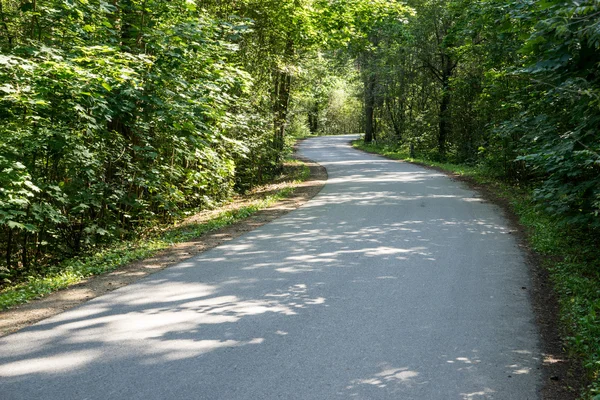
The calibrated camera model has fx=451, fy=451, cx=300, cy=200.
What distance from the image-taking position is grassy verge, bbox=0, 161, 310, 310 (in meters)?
6.51

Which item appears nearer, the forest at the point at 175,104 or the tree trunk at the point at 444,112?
the forest at the point at 175,104

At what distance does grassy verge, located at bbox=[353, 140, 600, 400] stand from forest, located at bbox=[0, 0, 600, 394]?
1.76 ft

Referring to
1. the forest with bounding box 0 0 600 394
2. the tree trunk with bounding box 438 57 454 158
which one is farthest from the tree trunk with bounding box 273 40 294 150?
the tree trunk with bounding box 438 57 454 158

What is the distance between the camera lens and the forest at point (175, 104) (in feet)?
21.2

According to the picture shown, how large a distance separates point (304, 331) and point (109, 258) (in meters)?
4.68

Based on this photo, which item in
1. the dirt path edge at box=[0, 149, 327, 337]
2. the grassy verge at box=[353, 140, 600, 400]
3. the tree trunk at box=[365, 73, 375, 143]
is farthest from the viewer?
the tree trunk at box=[365, 73, 375, 143]

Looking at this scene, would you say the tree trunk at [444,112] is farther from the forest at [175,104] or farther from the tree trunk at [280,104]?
the tree trunk at [280,104]

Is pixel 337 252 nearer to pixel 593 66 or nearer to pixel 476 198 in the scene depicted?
pixel 593 66

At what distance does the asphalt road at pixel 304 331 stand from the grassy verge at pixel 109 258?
3.70 feet

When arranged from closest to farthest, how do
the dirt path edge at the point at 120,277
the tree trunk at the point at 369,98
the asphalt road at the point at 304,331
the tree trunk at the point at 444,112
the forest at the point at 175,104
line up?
the asphalt road at the point at 304,331 → the dirt path edge at the point at 120,277 → the forest at the point at 175,104 → the tree trunk at the point at 444,112 → the tree trunk at the point at 369,98

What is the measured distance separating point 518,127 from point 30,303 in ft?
27.6

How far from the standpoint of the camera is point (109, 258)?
8.05m

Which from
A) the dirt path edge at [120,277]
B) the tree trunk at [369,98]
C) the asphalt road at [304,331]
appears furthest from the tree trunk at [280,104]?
the tree trunk at [369,98]

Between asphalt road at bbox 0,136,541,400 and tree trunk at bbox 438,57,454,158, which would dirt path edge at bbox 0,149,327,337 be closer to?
asphalt road at bbox 0,136,541,400
